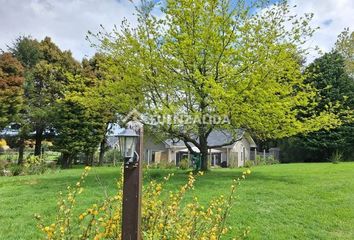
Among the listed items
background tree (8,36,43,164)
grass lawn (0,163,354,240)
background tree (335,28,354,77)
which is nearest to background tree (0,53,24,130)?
background tree (8,36,43,164)

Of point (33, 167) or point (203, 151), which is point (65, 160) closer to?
point (33, 167)

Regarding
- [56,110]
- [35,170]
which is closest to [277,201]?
[35,170]

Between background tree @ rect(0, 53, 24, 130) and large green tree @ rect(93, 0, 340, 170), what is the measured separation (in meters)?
10.3

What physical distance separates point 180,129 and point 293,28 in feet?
16.8

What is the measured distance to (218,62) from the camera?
10414 millimetres

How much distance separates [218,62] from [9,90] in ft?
44.9

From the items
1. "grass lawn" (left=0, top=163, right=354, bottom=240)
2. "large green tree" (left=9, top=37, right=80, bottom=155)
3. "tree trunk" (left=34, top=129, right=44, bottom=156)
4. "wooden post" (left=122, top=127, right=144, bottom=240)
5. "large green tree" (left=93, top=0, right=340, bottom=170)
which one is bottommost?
"grass lawn" (left=0, top=163, right=354, bottom=240)

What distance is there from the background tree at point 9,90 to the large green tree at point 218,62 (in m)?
10.3

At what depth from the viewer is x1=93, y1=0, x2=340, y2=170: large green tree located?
9898 mm

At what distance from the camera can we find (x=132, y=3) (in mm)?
11398

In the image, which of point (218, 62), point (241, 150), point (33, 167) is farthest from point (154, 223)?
point (241, 150)

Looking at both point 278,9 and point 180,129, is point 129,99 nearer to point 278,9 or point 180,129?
point 180,129

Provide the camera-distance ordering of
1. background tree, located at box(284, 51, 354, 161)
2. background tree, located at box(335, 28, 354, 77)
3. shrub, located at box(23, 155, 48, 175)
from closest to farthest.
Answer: shrub, located at box(23, 155, 48, 175) < background tree, located at box(284, 51, 354, 161) < background tree, located at box(335, 28, 354, 77)

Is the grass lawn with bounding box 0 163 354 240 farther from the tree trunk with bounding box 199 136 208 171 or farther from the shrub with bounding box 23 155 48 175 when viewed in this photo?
the shrub with bounding box 23 155 48 175
